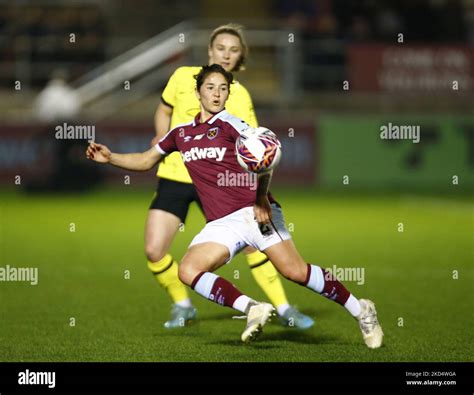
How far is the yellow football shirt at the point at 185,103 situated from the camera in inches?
→ 355

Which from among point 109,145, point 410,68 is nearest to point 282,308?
point 109,145

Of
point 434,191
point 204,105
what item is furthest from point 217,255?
point 434,191

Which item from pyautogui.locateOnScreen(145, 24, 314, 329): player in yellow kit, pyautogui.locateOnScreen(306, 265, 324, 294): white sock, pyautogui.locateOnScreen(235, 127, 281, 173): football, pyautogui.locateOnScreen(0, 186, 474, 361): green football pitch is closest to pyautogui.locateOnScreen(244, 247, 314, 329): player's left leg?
pyautogui.locateOnScreen(145, 24, 314, 329): player in yellow kit

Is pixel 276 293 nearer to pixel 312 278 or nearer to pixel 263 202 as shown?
pixel 312 278

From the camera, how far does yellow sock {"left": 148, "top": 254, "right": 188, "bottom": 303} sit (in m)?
9.25

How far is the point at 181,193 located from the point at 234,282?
2967mm

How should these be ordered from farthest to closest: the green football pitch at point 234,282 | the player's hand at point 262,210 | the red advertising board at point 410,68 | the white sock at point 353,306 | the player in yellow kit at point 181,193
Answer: the red advertising board at point 410,68 < the player in yellow kit at point 181,193 < the green football pitch at point 234,282 < the white sock at point 353,306 < the player's hand at point 262,210

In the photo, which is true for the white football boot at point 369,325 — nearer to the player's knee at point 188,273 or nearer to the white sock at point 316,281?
the white sock at point 316,281

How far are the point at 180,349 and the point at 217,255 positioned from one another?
82cm

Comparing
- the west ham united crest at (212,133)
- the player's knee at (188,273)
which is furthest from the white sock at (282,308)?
the west ham united crest at (212,133)

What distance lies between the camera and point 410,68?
24094mm

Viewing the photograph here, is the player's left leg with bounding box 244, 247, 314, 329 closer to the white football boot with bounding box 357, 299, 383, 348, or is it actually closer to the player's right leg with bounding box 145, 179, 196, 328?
the player's right leg with bounding box 145, 179, 196, 328

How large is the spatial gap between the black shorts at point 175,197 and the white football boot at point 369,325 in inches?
75.0

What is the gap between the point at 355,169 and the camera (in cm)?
2348
